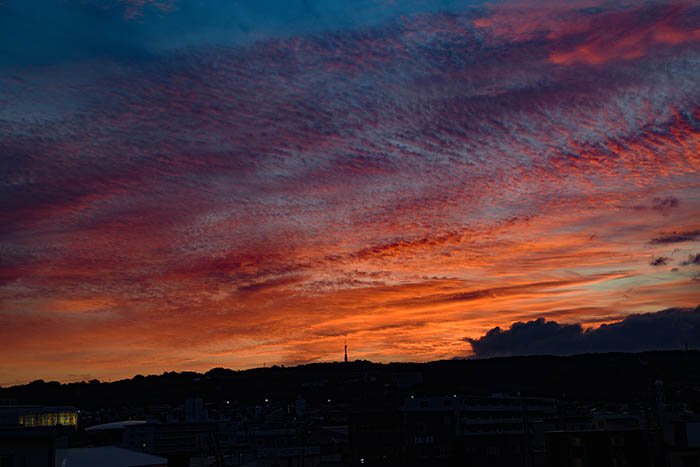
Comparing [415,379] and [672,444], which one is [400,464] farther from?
[415,379]

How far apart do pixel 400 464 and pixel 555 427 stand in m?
17.9

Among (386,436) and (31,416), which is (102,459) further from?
(386,436)

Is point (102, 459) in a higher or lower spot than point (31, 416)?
lower

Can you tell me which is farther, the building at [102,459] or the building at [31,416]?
the building at [31,416]

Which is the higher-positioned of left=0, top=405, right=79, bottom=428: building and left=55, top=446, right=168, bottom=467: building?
left=0, top=405, right=79, bottom=428: building

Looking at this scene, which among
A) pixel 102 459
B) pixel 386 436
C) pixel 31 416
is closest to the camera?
pixel 102 459

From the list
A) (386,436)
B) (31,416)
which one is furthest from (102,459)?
(386,436)

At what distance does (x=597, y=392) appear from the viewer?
170 m

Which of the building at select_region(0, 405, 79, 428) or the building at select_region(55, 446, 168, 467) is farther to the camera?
the building at select_region(0, 405, 79, 428)

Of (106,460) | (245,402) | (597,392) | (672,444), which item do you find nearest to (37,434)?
(106,460)

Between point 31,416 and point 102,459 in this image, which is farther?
point 31,416

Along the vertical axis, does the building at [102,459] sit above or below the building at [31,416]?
below

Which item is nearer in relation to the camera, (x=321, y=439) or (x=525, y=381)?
(x=321, y=439)

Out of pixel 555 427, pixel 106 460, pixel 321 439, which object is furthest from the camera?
pixel 321 439
